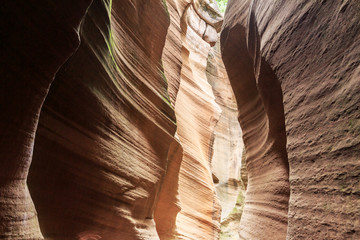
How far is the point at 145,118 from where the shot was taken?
15.1 ft

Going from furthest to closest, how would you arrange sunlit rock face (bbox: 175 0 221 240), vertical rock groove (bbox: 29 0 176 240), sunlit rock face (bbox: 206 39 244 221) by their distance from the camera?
sunlit rock face (bbox: 206 39 244 221), sunlit rock face (bbox: 175 0 221 240), vertical rock groove (bbox: 29 0 176 240)

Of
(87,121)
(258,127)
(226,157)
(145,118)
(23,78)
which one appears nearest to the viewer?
(23,78)

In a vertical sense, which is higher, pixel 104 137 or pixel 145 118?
pixel 145 118

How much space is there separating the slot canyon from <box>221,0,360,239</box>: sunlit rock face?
0.03 ft

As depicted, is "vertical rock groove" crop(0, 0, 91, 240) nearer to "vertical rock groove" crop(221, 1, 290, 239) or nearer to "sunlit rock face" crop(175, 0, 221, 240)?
"vertical rock groove" crop(221, 1, 290, 239)

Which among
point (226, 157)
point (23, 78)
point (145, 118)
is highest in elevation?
point (226, 157)

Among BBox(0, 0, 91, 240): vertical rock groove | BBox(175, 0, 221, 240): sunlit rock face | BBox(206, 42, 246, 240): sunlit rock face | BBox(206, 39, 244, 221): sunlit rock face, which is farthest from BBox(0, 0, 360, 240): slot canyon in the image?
BBox(206, 39, 244, 221): sunlit rock face

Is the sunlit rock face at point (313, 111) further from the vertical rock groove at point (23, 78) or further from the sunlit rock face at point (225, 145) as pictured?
the sunlit rock face at point (225, 145)

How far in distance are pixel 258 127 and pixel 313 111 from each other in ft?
9.05

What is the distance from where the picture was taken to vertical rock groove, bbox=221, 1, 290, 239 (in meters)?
3.73

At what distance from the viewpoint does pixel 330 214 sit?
199cm

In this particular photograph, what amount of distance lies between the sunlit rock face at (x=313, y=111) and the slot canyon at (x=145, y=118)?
1 cm

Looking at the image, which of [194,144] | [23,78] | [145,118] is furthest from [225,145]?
[23,78]

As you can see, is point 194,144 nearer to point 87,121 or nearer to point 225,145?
point 225,145
